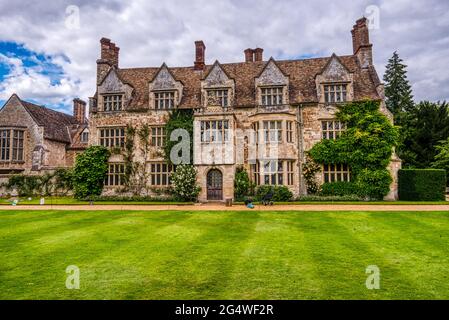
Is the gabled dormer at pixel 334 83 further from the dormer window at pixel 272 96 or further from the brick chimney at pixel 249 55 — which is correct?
the brick chimney at pixel 249 55

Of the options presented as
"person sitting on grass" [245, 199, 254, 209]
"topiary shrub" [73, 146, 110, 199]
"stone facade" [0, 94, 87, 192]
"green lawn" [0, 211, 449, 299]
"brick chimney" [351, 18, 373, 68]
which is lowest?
"green lawn" [0, 211, 449, 299]

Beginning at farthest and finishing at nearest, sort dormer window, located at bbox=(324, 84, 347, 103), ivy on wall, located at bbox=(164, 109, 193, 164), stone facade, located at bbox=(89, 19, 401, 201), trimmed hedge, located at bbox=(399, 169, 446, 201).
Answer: ivy on wall, located at bbox=(164, 109, 193, 164), dormer window, located at bbox=(324, 84, 347, 103), stone facade, located at bbox=(89, 19, 401, 201), trimmed hedge, located at bbox=(399, 169, 446, 201)

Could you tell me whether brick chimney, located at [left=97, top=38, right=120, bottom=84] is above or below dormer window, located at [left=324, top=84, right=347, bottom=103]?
above

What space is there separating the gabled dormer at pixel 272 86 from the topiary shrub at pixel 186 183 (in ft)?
27.8

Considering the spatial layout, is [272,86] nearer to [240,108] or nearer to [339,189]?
[240,108]

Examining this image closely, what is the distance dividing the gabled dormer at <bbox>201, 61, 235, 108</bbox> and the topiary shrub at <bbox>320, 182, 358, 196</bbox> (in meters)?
10.8

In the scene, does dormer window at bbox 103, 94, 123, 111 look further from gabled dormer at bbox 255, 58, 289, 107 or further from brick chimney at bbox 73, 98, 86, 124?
brick chimney at bbox 73, 98, 86, 124

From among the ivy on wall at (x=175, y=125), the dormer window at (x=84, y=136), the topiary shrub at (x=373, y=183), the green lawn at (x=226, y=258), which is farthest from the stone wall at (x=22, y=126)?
the topiary shrub at (x=373, y=183)

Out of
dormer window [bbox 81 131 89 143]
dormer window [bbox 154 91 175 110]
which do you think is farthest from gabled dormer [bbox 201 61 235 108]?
dormer window [bbox 81 131 89 143]

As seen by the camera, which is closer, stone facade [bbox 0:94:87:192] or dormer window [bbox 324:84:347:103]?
dormer window [bbox 324:84:347:103]

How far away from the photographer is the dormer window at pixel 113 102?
2723 centimetres

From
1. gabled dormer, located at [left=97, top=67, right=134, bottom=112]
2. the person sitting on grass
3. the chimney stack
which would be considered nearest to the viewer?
the person sitting on grass

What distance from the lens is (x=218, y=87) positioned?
25.7 meters

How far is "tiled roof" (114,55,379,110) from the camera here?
25.1 metres
